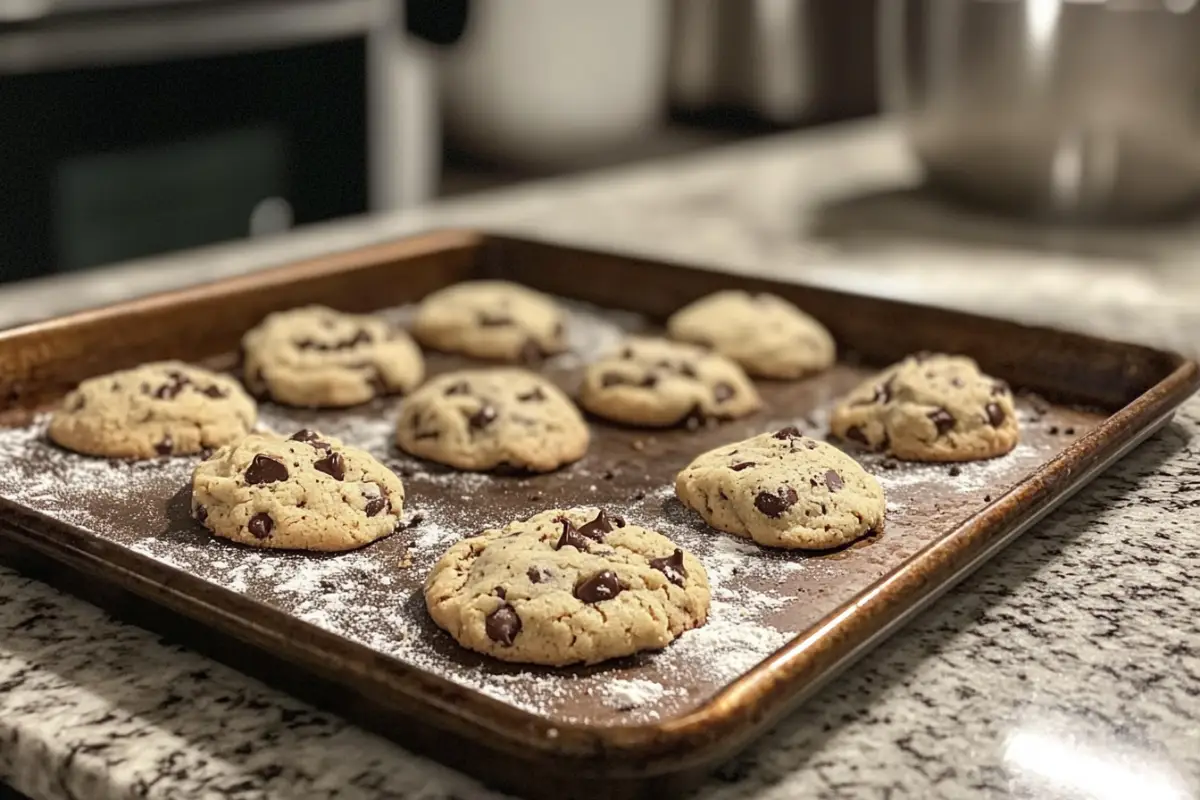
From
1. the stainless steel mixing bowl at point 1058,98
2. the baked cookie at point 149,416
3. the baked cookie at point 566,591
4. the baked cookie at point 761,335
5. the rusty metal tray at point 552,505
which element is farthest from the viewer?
the stainless steel mixing bowl at point 1058,98

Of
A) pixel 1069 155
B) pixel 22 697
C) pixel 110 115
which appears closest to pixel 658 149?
pixel 110 115

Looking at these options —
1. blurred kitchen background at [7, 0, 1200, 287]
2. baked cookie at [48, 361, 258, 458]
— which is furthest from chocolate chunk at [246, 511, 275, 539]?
blurred kitchen background at [7, 0, 1200, 287]

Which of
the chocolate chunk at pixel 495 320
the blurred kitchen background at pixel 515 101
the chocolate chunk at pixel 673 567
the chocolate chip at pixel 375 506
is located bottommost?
the chocolate chip at pixel 375 506

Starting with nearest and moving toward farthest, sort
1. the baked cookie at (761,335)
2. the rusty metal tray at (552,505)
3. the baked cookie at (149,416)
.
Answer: the rusty metal tray at (552,505), the baked cookie at (149,416), the baked cookie at (761,335)

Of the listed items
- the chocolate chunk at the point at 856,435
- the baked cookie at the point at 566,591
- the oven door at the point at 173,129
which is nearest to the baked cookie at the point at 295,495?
the baked cookie at the point at 566,591

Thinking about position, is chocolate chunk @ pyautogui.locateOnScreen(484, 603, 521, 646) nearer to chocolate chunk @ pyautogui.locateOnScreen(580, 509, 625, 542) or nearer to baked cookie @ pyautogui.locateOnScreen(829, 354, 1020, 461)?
chocolate chunk @ pyautogui.locateOnScreen(580, 509, 625, 542)

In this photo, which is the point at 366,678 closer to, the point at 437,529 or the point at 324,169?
the point at 437,529

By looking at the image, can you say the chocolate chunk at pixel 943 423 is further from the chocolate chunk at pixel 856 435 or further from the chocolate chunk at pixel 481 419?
the chocolate chunk at pixel 481 419
